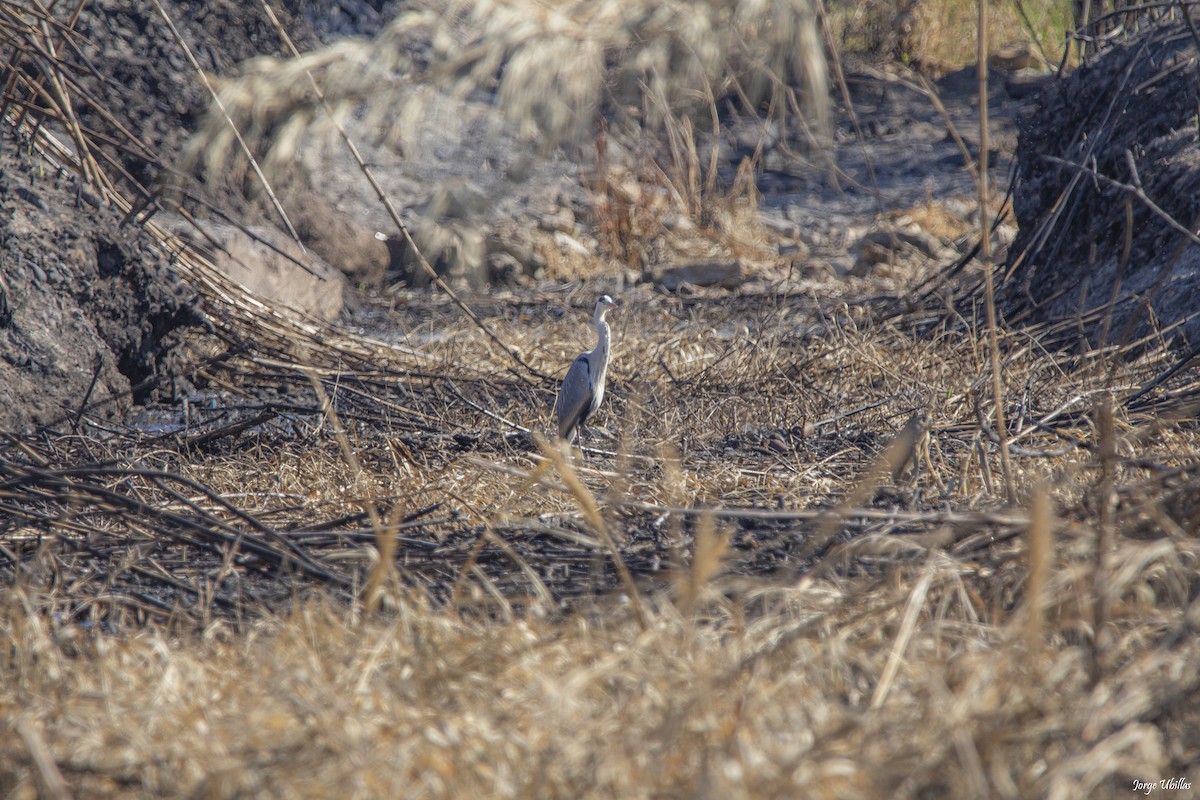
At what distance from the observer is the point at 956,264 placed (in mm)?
4805

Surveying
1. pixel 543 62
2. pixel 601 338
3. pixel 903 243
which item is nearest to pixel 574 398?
pixel 601 338

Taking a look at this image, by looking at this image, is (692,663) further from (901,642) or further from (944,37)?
(944,37)

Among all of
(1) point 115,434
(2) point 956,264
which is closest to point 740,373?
(2) point 956,264

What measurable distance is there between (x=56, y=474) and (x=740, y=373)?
2611 millimetres

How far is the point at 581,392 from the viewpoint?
407 centimetres

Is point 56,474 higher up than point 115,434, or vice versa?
point 56,474

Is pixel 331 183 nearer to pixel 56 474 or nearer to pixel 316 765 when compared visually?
pixel 56 474

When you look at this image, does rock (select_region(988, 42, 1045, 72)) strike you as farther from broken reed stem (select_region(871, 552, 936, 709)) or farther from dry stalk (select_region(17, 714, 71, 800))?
dry stalk (select_region(17, 714, 71, 800))

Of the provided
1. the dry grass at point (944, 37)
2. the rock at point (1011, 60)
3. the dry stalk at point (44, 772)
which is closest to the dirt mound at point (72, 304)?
the dry stalk at point (44, 772)

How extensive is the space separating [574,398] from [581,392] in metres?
0.04

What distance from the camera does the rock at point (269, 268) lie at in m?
5.36

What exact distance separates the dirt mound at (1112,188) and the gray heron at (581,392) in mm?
1863

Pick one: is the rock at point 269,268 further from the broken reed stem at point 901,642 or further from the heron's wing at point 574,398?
the broken reed stem at point 901,642

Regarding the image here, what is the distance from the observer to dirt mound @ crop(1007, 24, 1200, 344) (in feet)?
14.4
